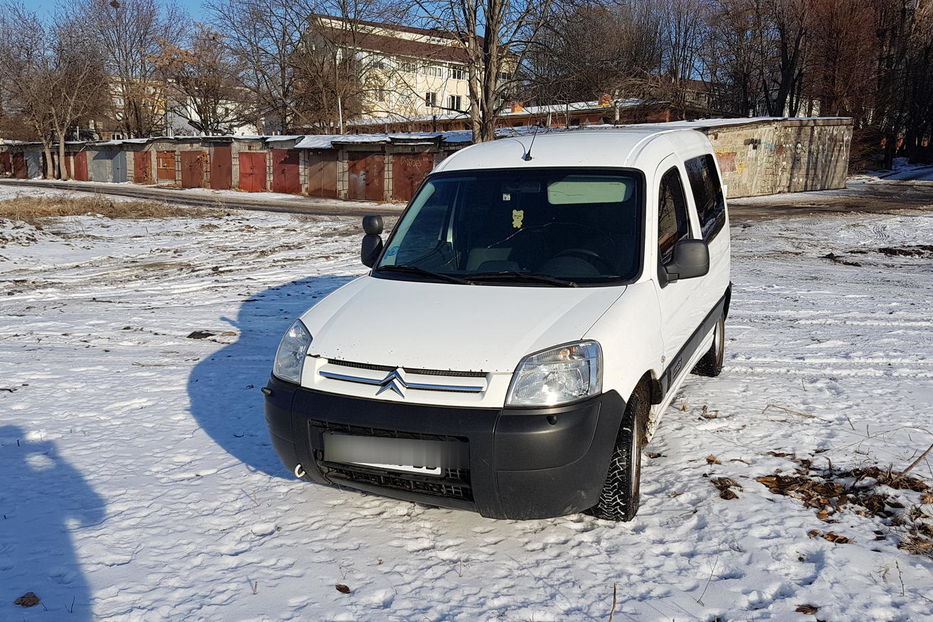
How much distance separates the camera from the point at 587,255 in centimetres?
403

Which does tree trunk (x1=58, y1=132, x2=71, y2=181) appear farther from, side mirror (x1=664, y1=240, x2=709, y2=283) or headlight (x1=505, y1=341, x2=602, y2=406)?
headlight (x1=505, y1=341, x2=602, y2=406)

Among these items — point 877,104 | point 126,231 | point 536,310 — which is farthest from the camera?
point 877,104

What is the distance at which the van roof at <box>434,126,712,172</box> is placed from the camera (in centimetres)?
441

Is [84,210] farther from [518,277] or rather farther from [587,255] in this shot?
[587,255]

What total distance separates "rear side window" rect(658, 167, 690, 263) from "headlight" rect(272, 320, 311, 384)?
198 cm

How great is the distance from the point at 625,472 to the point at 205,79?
62.5 meters

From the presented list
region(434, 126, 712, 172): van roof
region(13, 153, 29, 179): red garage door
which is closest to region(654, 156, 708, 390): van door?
region(434, 126, 712, 172): van roof

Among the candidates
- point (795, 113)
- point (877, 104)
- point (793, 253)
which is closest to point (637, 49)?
point (795, 113)

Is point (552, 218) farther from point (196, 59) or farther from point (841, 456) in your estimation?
point (196, 59)

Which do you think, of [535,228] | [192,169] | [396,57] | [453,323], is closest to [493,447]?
[453,323]

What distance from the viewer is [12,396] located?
5.43 metres

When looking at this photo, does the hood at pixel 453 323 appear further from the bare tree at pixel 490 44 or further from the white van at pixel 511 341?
the bare tree at pixel 490 44

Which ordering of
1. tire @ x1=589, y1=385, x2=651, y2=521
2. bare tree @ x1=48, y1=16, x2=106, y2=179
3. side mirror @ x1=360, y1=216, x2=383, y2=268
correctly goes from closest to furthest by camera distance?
tire @ x1=589, y1=385, x2=651, y2=521, side mirror @ x1=360, y1=216, x2=383, y2=268, bare tree @ x1=48, y1=16, x2=106, y2=179

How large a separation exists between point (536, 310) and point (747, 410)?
8.27 ft
